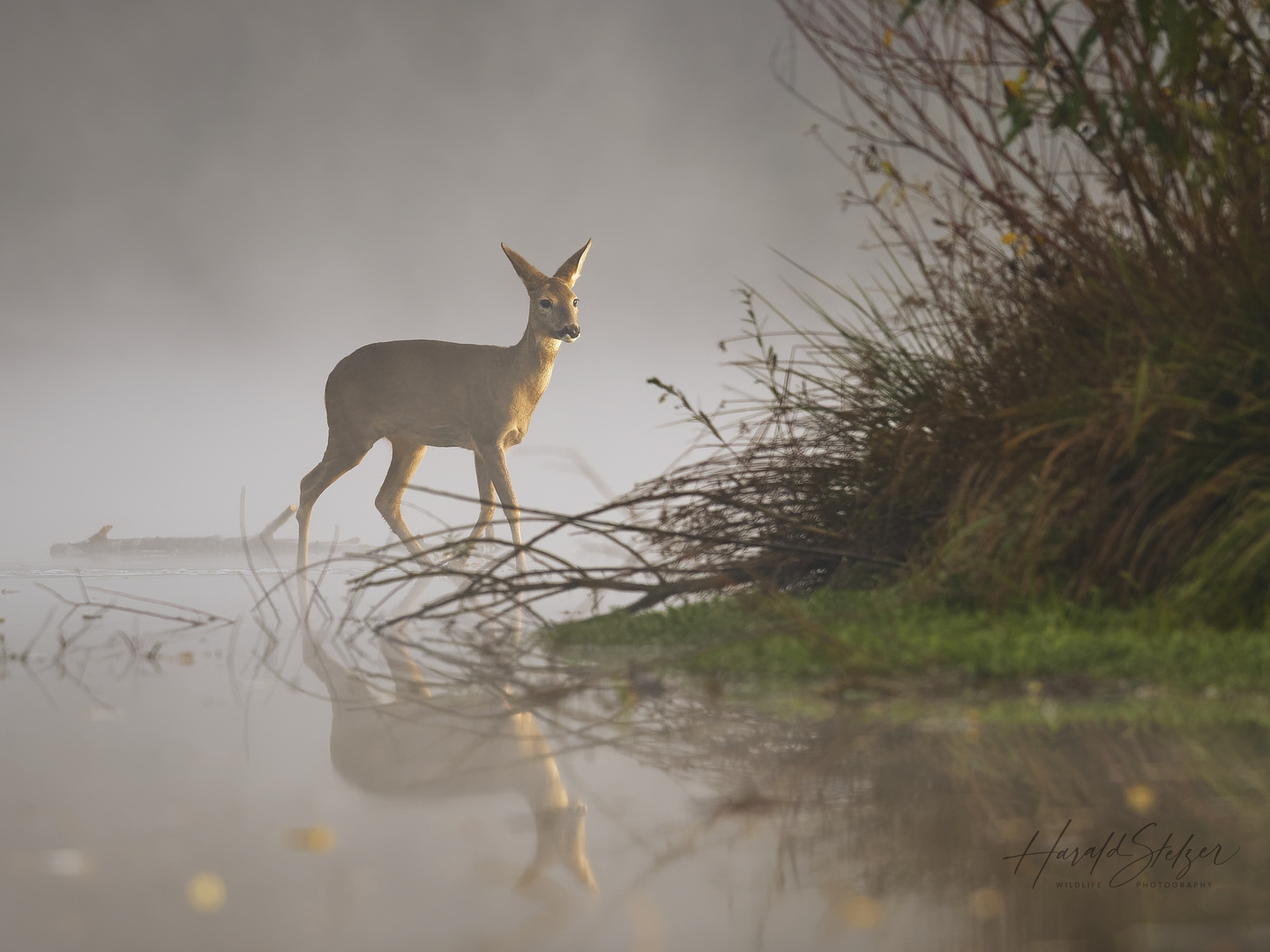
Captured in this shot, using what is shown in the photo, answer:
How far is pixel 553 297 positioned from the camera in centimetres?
537

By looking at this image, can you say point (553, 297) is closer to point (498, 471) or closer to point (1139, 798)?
point (498, 471)

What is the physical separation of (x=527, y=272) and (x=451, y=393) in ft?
2.34

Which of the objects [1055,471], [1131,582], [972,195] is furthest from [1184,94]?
[1131,582]

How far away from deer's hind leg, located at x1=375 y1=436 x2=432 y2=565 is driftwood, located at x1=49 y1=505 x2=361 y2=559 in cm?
128

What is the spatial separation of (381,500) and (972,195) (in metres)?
3.93

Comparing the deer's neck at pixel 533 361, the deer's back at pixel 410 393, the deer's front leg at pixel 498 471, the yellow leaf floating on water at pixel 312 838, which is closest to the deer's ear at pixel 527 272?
the deer's neck at pixel 533 361

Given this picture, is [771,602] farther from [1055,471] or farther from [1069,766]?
[1069,766]

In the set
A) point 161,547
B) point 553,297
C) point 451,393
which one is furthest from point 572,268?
point 161,547

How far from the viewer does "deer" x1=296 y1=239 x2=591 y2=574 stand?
5.25m

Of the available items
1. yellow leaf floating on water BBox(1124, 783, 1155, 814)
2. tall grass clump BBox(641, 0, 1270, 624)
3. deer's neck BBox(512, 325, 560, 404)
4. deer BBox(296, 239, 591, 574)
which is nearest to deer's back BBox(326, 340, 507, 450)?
deer BBox(296, 239, 591, 574)

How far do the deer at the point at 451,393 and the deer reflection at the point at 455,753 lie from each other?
3.66m

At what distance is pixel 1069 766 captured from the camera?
95 cm

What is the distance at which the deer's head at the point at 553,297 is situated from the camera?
5301 mm

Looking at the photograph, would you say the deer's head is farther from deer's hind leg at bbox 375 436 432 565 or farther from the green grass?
the green grass
